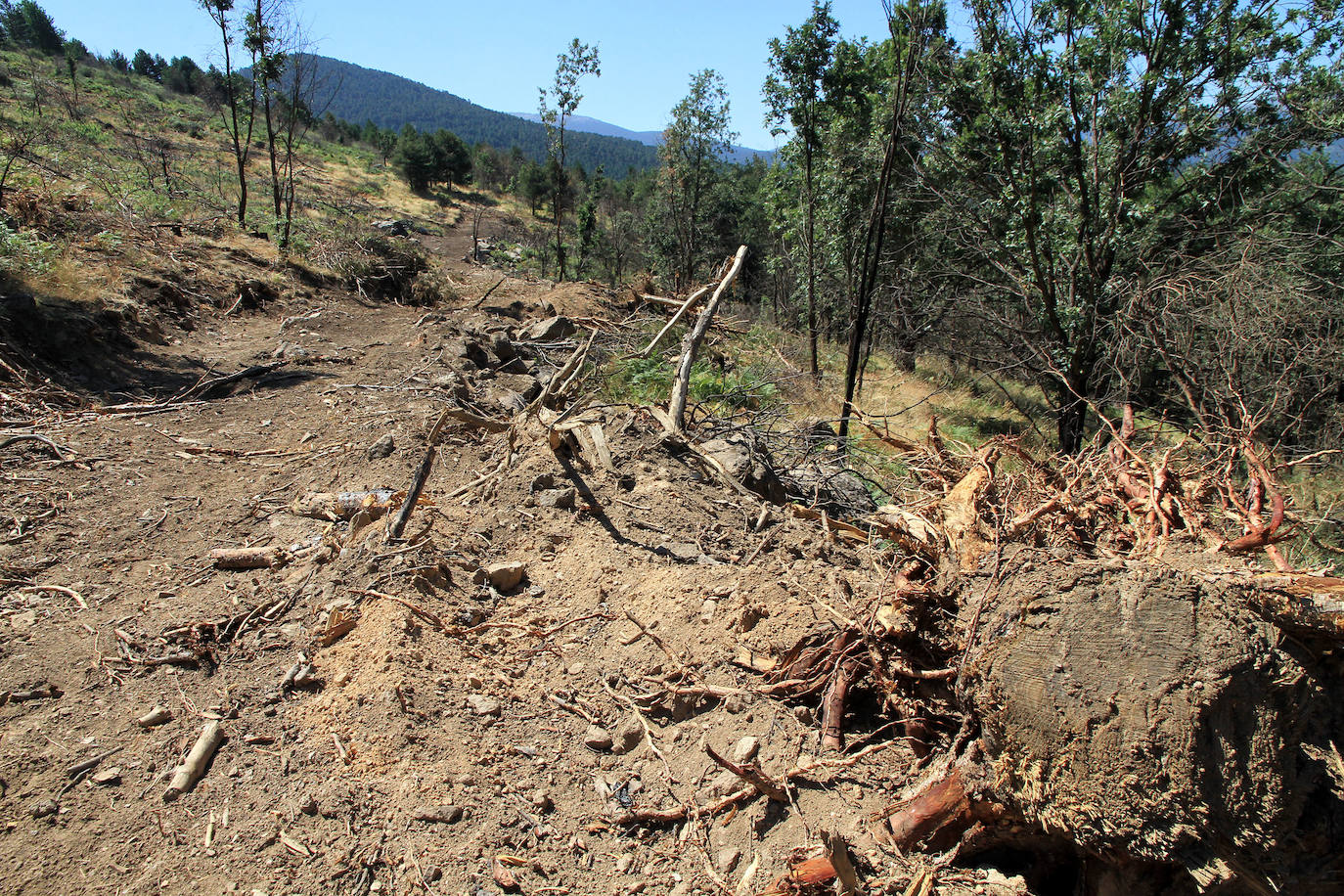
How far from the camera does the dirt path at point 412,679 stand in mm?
1909

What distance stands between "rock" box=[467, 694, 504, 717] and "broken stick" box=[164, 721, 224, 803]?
2.60 ft

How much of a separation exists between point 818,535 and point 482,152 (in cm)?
6445

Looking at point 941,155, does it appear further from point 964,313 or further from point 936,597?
point 936,597

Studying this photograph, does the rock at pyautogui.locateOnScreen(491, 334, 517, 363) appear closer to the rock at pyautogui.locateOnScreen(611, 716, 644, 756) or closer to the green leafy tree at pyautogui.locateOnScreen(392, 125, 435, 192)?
the rock at pyautogui.locateOnScreen(611, 716, 644, 756)

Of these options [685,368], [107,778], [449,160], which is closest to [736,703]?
[107,778]

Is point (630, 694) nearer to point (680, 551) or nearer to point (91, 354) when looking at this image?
point (680, 551)

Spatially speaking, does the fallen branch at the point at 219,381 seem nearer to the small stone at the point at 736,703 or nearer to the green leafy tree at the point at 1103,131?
the small stone at the point at 736,703

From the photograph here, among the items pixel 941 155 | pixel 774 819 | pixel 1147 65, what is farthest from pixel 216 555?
pixel 1147 65

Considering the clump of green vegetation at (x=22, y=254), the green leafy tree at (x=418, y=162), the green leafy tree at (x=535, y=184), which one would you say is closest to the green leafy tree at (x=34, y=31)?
the green leafy tree at (x=418, y=162)

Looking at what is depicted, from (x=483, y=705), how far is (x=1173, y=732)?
2000 millimetres

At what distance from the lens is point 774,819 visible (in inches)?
76.8

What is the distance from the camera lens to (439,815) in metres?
1.98

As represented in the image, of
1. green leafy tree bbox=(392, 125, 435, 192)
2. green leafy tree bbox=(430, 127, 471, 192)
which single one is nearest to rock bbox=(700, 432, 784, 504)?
green leafy tree bbox=(392, 125, 435, 192)

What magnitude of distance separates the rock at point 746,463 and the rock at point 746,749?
7.54 ft
